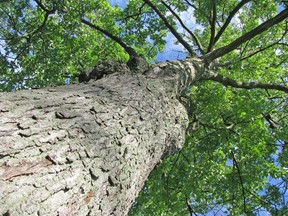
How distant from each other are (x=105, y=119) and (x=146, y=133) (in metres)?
0.61

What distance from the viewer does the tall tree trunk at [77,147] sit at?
61.6 inches

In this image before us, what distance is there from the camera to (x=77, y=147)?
6.57 ft

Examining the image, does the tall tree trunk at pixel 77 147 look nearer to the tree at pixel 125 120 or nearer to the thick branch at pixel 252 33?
the tree at pixel 125 120

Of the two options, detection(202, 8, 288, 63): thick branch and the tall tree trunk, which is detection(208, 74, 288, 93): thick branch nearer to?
detection(202, 8, 288, 63): thick branch

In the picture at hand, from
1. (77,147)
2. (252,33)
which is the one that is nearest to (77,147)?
(77,147)

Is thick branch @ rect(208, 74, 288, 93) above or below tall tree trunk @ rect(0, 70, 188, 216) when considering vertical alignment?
above

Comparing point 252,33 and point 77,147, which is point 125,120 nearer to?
point 77,147

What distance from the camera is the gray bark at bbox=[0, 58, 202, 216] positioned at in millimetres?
1563

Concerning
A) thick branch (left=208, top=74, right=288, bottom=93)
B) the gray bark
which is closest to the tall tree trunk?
the gray bark

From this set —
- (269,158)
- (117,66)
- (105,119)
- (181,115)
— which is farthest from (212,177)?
(105,119)

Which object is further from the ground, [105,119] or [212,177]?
[212,177]

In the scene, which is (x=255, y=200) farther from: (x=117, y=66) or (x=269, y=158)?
(x=117, y=66)

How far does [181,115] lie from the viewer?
4184 millimetres

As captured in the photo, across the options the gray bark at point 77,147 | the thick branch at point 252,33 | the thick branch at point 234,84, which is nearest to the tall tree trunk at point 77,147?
the gray bark at point 77,147
